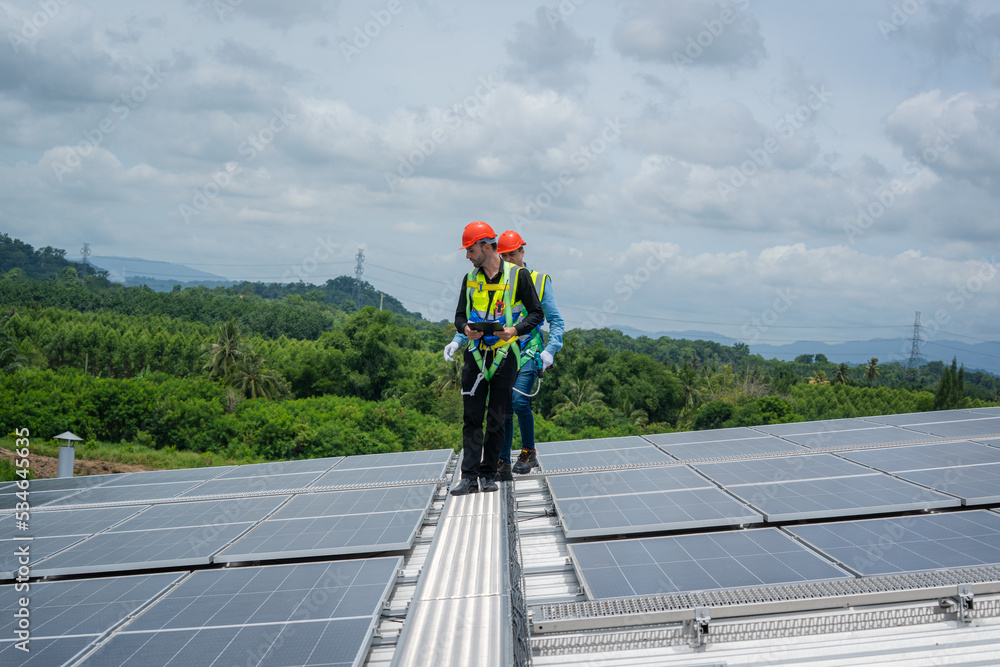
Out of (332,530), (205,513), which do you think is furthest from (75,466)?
(332,530)

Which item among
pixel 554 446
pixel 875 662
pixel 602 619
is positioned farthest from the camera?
pixel 554 446

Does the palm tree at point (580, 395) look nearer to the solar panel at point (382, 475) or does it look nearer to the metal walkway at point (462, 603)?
the solar panel at point (382, 475)

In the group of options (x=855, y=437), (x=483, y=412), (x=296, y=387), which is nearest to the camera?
(x=483, y=412)

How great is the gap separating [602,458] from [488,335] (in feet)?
7.34

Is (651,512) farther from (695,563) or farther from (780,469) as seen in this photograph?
(780,469)

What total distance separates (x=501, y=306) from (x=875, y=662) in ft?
11.0

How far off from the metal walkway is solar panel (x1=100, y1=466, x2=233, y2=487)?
4.19 metres

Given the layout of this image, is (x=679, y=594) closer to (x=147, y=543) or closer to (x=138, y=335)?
(x=147, y=543)

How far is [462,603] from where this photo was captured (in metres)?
3.09

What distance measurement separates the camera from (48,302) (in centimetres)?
9362

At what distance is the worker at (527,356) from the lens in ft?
19.3

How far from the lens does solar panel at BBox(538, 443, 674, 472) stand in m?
6.24

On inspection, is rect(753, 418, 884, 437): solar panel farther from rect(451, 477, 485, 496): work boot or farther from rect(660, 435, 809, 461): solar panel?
rect(451, 477, 485, 496): work boot

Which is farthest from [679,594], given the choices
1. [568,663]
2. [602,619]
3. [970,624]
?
[970,624]
